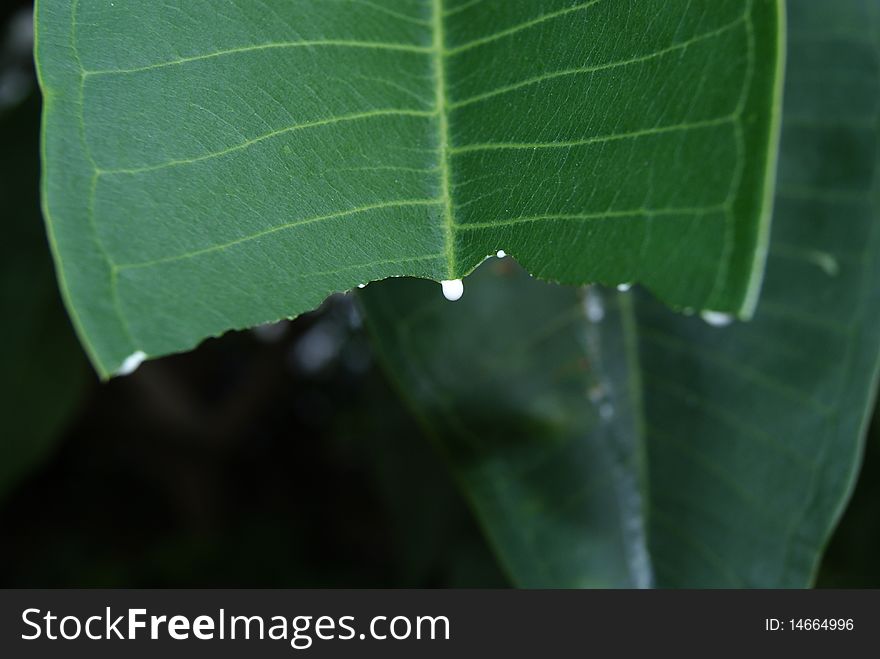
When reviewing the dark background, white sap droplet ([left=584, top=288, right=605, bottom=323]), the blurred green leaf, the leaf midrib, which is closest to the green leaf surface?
white sap droplet ([left=584, top=288, right=605, bottom=323])

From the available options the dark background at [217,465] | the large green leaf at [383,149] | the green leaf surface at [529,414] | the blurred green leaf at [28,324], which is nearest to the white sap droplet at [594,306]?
the green leaf surface at [529,414]

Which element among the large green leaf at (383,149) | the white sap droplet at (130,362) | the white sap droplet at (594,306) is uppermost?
the white sap droplet at (594,306)

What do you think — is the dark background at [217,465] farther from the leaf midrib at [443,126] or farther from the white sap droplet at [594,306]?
the leaf midrib at [443,126]

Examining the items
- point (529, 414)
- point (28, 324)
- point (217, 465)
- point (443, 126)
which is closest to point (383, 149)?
point (443, 126)

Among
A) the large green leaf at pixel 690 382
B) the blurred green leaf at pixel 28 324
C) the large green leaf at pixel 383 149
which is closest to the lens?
the large green leaf at pixel 383 149

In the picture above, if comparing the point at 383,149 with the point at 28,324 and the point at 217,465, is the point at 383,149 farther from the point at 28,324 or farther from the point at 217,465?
the point at 217,465

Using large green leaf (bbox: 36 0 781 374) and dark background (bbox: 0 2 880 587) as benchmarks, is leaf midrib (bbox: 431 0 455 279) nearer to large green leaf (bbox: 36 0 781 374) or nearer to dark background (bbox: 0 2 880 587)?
large green leaf (bbox: 36 0 781 374)

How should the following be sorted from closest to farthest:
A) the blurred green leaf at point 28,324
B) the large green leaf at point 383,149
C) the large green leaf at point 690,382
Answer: the large green leaf at point 383,149, the large green leaf at point 690,382, the blurred green leaf at point 28,324
